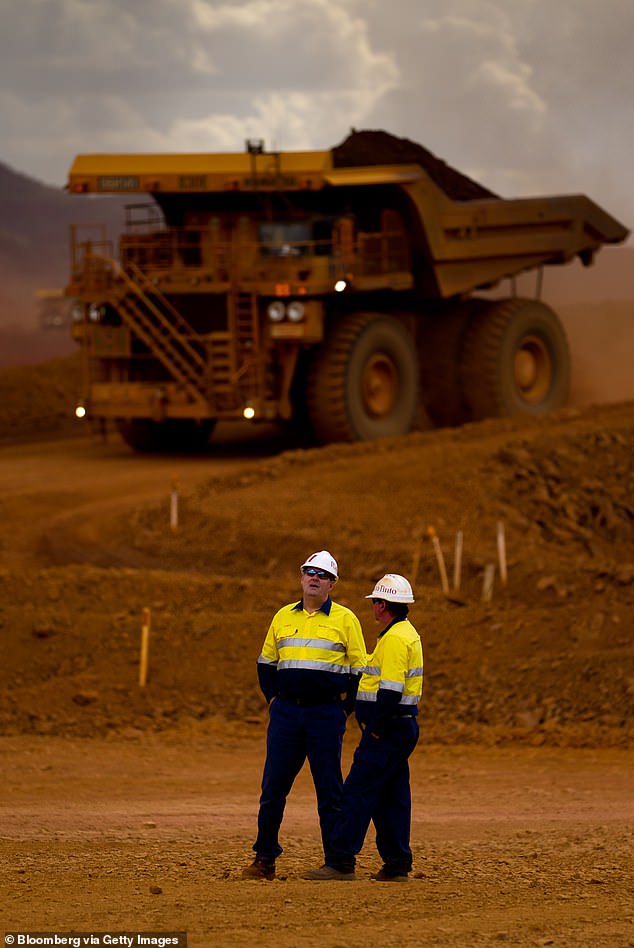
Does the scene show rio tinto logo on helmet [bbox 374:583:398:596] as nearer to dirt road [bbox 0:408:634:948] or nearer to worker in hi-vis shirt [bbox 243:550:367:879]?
worker in hi-vis shirt [bbox 243:550:367:879]

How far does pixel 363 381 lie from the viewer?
79.0ft

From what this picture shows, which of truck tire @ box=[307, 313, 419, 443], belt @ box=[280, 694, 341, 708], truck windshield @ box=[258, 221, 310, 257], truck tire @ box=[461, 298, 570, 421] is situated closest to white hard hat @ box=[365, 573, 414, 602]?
belt @ box=[280, 694, 341, 708]

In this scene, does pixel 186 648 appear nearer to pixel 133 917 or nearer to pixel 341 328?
pixel 133 917

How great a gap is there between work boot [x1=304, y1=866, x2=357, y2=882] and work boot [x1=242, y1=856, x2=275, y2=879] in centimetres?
18

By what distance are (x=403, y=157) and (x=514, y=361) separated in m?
3.96

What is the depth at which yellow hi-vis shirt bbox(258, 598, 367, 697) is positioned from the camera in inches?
291

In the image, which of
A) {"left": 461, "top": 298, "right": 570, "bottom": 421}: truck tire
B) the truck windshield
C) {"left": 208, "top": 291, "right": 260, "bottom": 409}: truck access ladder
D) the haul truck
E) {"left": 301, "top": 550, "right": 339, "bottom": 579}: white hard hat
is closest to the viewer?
{"left": 301, "top": 550, "right": 339, "bottom": 579}: white hard hat

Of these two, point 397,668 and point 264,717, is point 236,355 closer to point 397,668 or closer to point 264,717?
point 264,717

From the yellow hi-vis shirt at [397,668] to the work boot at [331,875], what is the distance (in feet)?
2.61

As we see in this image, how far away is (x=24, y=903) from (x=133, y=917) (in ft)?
1.80
